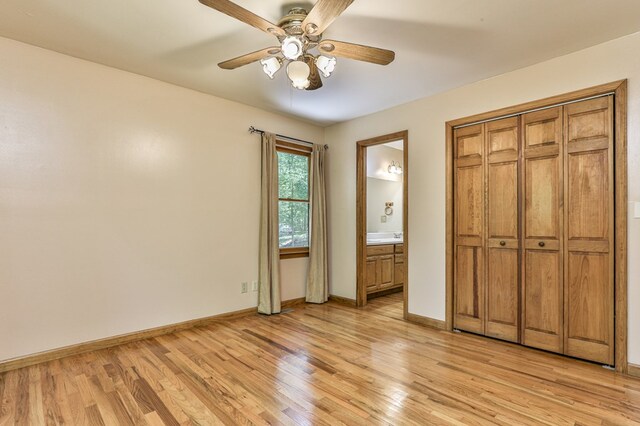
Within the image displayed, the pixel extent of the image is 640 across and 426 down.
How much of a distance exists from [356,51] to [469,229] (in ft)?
7.24

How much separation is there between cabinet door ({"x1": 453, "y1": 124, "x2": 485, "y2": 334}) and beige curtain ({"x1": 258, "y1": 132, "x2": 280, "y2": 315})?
2.11m

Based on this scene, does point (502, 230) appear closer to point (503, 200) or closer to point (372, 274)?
point (503, 200)

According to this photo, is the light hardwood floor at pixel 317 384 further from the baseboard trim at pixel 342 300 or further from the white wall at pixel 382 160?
the white wall at pixel 382 160

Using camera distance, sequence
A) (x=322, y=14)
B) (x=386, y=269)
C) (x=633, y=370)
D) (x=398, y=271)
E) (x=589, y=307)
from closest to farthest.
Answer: (x=322, y=14) → (x=633, y=370) → (x=589, y=307) → (x=386, y=269) → (x=398, y=271)

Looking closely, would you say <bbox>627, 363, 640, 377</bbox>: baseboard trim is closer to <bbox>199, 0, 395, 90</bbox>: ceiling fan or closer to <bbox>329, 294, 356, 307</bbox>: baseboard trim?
<bbox>329, 294, 356, 307</bbox>: baseboard trim

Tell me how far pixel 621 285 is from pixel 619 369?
2.10ft

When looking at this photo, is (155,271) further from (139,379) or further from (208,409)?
(208,409)

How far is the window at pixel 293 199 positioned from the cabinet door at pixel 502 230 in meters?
2.39

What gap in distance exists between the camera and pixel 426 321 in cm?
364

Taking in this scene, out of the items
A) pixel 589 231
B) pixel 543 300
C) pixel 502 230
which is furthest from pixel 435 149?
pixel 543 300

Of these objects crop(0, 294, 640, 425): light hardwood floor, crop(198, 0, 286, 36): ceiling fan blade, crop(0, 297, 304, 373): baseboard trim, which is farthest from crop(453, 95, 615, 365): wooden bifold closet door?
crop(0, 297, 304, 373): baseboard trim

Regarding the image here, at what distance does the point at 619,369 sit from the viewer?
8.11 feet

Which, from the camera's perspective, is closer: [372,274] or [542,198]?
[542,198]

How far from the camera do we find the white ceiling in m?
2.15
